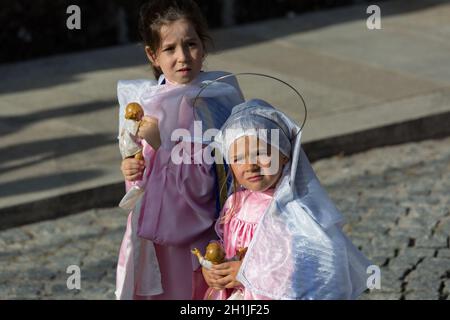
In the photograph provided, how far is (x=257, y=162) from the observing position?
13.9ft

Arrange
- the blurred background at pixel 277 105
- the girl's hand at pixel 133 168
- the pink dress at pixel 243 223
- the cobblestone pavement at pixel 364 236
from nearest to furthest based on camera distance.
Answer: the pink dress at pixel 243 223
the girl's hand at pixel 133 168
the cobblestone pavement at pixel 364 236
the blurred background at pixel 277 105

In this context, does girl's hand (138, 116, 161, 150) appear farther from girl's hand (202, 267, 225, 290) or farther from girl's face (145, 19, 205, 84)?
girl's hand (202, 267, 225, 290)

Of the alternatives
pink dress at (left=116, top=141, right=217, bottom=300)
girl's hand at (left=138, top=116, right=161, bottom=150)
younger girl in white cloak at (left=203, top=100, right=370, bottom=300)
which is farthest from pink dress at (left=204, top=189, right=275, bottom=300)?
girl's hand at (left=138, top=116, right=161, bottom=150)

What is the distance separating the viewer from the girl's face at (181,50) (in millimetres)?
4664

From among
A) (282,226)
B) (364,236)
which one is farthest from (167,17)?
(364,236)

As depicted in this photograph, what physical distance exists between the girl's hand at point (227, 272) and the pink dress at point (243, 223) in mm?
83

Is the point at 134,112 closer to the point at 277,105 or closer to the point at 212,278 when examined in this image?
the point at 212,278

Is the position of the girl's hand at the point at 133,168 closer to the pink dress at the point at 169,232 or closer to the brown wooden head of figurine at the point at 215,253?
the pink dress at the point at 169,232

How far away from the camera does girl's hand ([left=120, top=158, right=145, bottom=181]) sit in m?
4.73

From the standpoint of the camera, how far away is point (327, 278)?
4.18 metres

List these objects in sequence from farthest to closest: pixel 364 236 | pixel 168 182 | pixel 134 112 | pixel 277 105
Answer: pixel 277 105
pixel 364 236
pixel 168 182
pixel 134 112

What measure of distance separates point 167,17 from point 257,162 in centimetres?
77

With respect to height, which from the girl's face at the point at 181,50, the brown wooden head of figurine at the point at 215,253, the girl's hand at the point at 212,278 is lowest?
the girl's hand at the point at 212,278

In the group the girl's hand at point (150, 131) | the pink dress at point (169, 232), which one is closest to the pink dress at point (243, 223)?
the pink dress at point (169, 232)
